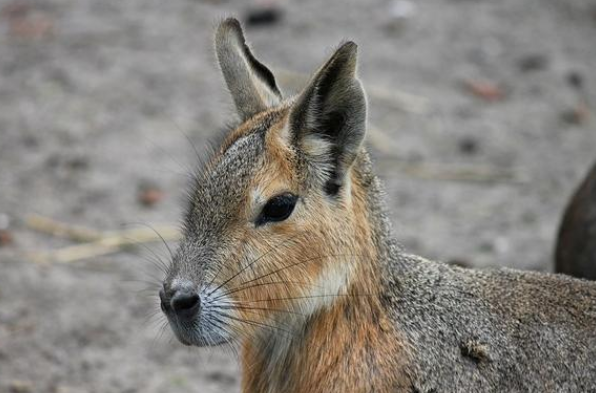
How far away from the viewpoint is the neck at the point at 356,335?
3.18 meters

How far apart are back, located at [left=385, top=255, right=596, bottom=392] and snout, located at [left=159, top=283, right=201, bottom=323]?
0.65 metres

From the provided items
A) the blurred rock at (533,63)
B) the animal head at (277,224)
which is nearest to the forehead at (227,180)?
the animal head at (277,224)

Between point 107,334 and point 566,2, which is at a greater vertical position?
point 107,334

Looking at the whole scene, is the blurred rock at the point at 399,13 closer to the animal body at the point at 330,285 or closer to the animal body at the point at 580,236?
the animal body at the point at 580,236

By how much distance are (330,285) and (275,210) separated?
0.94ft

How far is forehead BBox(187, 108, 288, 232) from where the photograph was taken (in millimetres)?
2982

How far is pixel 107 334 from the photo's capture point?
4.77 m

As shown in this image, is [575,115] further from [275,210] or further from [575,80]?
[275,210]

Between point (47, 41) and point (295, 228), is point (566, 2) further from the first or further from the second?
point (295, 228)

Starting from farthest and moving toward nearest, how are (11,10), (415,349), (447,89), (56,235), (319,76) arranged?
(11,10), (447,89), (56,235), (415,349), (319,76)

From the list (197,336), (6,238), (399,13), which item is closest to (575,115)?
(399,13)

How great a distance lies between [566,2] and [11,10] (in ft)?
12.3

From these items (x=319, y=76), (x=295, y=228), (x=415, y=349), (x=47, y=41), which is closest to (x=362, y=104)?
(x=319, y=76)

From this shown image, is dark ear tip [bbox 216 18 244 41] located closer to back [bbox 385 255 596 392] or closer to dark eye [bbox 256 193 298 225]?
dark eye [bbox 256 193 298 225]
